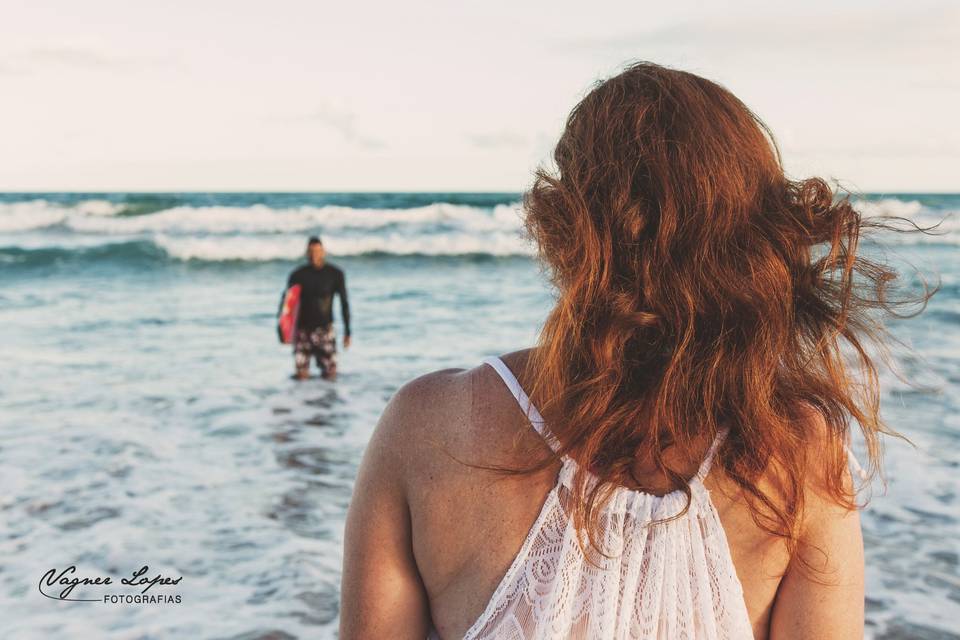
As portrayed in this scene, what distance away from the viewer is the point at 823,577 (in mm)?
1201

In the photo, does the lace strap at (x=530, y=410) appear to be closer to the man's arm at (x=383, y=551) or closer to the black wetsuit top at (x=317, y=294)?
the man's arm at (x=383, y=551)

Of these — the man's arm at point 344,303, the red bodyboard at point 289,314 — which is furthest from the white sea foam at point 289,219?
the red bodyboard at point 289,314

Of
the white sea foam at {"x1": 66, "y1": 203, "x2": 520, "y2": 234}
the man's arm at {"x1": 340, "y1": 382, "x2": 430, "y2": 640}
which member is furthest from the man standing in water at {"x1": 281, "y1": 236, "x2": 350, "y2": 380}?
the white sea foam at {"x1": 66, "y1": 203, "x2": 520, "y2": 234}

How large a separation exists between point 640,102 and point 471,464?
0.56 meters

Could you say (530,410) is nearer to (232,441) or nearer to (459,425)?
(459,425)

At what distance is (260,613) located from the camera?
379cm

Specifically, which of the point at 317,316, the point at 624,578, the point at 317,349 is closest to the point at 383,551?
the point at 624,578

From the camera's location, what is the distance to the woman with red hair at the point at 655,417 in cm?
114

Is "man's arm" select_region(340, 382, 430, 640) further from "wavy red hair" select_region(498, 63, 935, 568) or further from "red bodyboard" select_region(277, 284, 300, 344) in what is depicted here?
"red bodyboard" select_region(277, 284, 300, 344)

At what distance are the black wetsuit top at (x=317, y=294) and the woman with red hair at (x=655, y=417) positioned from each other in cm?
→ 833

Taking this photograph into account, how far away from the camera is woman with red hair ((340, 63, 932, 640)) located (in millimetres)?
1136

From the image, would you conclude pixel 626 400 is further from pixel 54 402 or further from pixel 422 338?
pixel 422 338

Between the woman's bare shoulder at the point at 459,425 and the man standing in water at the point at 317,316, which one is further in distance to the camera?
the man standing in water at the point at 317,316

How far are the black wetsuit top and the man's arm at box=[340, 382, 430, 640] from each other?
8.21 m
